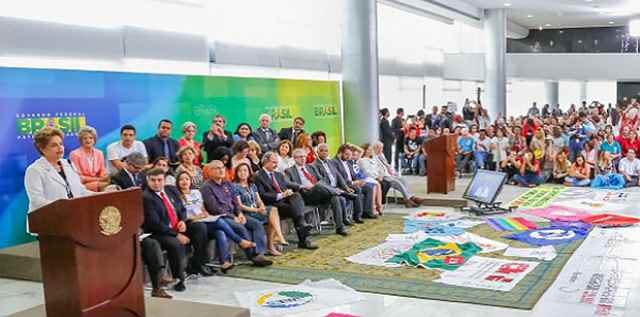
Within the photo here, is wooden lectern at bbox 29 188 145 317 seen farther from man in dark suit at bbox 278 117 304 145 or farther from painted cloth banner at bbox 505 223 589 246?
man in dark suit at bbox 278 117 304 145

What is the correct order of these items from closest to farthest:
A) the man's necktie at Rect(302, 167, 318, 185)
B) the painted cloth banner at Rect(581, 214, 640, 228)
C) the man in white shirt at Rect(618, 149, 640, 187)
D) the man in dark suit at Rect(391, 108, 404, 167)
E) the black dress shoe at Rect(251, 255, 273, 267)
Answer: the black dress shoe at Rect(251, 255, 273, 267) < the painted cloth banner at Rect(581, 214, 640, 228) < the man's necktie at Rect(302, 167, 318, 185) < the man in white shirt at Rect(618, 149, 640, 187) < the man in dark suit at Rect(391, 108, 404, 167)

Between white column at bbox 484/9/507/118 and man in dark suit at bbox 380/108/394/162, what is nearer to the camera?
man in dark suit at bbox 380/108/394/162

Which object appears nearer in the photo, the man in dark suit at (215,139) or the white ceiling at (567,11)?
the man in dark suit at (215,139)

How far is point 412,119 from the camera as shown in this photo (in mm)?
16406

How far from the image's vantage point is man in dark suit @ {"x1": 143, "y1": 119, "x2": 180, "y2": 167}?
881 centimetres

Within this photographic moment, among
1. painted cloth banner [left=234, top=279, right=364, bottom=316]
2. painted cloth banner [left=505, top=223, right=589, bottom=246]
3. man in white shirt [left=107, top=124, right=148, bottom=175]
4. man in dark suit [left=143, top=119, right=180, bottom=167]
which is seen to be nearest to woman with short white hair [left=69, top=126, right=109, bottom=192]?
man in white shirt [left=107, top=124, right=148, bottom=175]

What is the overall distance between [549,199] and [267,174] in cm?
536

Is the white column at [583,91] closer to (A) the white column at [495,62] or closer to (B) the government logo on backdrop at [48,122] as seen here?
(A) the white column at [495,62]

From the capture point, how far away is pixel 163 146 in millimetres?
8938

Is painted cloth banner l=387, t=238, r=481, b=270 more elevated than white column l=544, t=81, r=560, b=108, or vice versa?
white column l=544, t=81, r=560, b=108

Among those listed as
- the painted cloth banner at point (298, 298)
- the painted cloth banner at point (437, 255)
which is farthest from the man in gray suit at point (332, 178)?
the painted cloth banner at point (298, 298)

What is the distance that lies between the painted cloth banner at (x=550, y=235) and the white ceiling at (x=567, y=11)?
14.2m

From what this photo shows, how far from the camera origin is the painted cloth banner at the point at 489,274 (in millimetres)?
6332

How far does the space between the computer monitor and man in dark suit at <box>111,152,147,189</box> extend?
5.22 m
